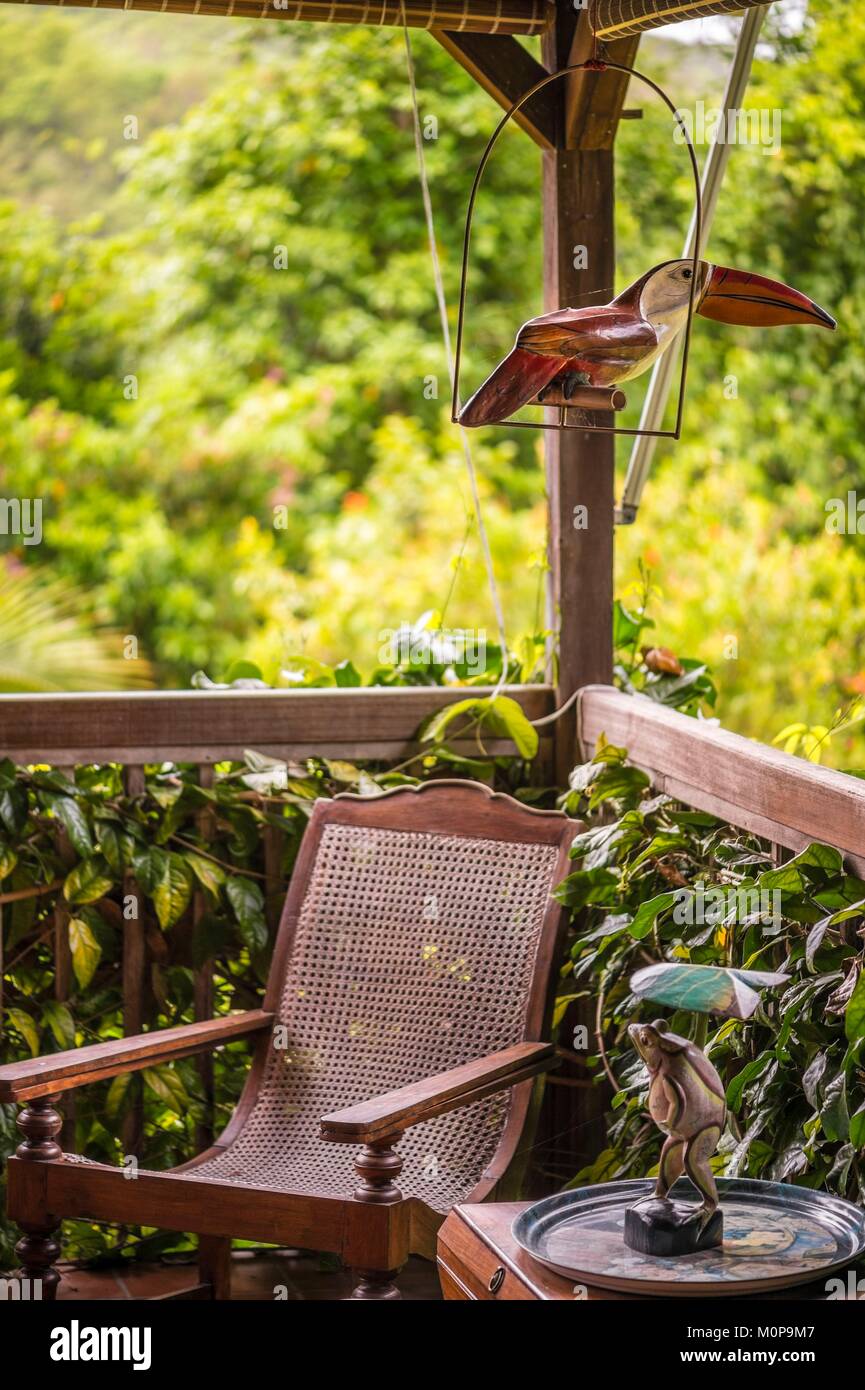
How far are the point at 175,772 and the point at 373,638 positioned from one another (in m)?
4.81

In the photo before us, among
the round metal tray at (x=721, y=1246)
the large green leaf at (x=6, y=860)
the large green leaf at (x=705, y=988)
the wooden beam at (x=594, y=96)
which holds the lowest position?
the round metal tray at (x=721, y=1246)

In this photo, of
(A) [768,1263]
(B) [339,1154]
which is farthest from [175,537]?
(A) [768,1263]

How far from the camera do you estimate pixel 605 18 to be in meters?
2.21

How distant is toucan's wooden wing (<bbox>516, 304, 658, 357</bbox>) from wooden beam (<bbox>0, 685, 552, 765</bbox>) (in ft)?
4.66

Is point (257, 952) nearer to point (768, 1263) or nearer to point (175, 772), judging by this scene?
point (175, 772)

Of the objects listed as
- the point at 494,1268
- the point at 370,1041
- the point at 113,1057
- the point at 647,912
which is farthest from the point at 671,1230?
the point at 370,1041

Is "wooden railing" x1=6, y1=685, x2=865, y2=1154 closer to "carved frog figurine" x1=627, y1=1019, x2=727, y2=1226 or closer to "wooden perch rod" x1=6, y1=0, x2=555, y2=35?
"carved frog figurine" x1=627, y1=1019, x2=727, y2=1226

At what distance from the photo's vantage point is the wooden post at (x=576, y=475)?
2.85 m

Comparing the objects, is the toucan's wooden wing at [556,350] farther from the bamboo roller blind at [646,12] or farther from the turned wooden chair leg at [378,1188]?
the turned wooden chair leg at [378,1188]

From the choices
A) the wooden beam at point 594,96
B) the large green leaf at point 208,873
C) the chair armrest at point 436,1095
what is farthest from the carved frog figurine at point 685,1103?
the wooden beam at point 594,96

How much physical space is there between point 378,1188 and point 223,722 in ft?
3.50

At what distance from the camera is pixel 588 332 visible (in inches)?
60.5

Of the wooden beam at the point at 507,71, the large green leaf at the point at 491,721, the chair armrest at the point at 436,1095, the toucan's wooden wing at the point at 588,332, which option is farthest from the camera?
the large green leaf at the point at 491,721

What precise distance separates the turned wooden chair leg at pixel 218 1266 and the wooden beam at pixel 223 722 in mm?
815
